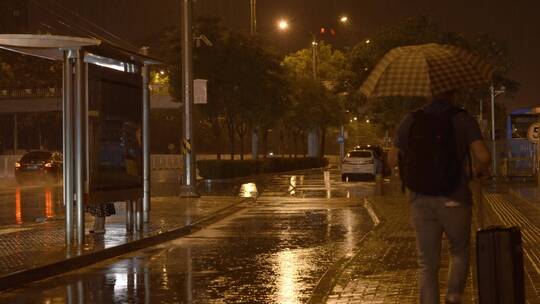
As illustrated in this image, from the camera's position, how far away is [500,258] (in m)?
6.98

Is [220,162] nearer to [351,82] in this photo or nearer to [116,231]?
[351,82]

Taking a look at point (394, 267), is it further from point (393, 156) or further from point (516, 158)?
point (516, 158)

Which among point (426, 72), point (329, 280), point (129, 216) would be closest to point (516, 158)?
point (129, 216)

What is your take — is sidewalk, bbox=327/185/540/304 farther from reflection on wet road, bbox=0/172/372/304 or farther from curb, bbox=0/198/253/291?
curb, bbox=0/198/253/291

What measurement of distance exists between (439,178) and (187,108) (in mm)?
21175

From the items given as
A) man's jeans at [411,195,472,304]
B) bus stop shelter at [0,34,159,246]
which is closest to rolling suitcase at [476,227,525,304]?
man's jeans at [411,195,472,304]

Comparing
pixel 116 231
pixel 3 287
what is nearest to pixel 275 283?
pixel 3 287

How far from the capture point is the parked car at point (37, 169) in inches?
1623

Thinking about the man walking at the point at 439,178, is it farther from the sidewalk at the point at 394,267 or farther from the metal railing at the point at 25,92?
the metal railing at the point at 25,92

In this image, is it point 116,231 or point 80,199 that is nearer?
point 80,199

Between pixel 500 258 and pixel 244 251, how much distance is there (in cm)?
794

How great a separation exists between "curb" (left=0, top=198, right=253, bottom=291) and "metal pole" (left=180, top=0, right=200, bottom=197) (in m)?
7.94

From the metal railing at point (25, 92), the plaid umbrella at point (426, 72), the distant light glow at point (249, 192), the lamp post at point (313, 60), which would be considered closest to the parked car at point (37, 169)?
the distant light glow at point (249, 192)

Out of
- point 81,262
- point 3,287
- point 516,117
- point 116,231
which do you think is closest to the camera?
point 3,287
